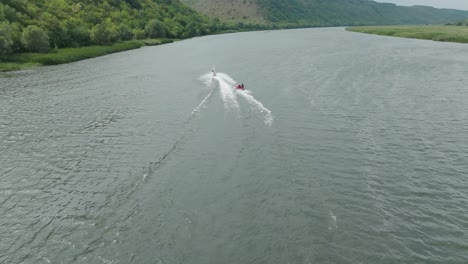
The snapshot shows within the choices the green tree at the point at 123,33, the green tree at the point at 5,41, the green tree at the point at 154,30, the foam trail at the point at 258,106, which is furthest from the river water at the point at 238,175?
the green tree at the point at 154,30

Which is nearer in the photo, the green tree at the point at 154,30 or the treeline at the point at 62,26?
the treeline at the point at 62,26

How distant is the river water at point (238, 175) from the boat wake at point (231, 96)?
1.70ft

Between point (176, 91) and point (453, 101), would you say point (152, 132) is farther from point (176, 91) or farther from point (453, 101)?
point (453, 101)

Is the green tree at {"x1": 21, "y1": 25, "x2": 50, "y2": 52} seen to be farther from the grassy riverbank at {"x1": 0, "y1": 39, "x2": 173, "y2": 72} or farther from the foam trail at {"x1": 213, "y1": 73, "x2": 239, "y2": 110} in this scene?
the foam trail at {"x1": 213, "y1": 73, "x2": 239, "y2": 110}

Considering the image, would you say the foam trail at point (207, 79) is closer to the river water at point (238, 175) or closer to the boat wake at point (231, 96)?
the boat wake at point (231, 96)

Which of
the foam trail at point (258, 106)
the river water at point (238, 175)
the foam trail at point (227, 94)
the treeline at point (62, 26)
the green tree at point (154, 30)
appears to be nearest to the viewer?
the river water at point (238, 175)

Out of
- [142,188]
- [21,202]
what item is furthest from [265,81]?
[21,202]

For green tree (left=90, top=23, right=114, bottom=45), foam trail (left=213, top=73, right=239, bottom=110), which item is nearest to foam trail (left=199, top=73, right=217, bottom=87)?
foam trail (left=213, top=73, right=239, bottom=110)

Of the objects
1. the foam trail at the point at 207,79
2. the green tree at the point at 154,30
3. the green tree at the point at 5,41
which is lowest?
the foam trail at the point at 207,79

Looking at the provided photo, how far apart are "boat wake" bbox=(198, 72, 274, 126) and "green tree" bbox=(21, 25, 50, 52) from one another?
60.1m

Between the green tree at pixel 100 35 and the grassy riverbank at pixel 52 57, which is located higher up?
the green tree at pixel 100 35

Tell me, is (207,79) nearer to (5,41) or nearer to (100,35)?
(5,41)

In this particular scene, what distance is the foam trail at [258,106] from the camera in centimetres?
4586

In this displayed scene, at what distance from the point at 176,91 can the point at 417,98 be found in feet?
131
